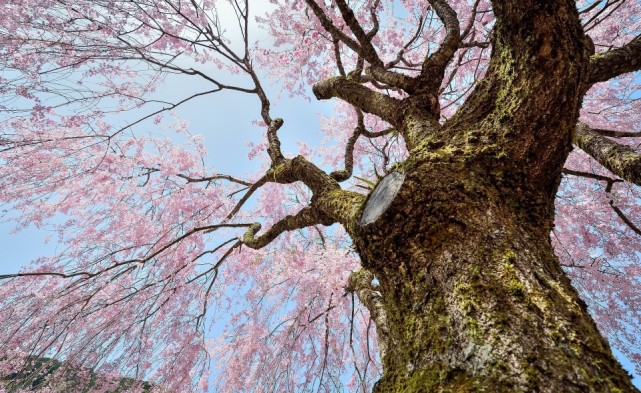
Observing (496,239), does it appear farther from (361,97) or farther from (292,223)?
(292,223)

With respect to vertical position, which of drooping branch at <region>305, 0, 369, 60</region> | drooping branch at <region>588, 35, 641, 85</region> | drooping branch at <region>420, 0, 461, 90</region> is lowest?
drooping branch at <region>588, 35, 641, 85</region>

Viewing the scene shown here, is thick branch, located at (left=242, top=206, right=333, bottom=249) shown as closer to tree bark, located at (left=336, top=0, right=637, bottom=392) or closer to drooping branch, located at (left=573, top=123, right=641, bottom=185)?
tree bark, located at (left=336, top=0, right=637, bottom=392)

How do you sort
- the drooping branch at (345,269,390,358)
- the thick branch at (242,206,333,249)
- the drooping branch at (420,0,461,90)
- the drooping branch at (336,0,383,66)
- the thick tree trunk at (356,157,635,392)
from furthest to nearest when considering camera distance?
the thick branch at (242,206,333,249) → the drooping branch at (336,0,383,66) → the drooping branch at (420,0,461,90) → the drooping branch at (345,269,390,358) → the thick tree trunk at (356,157,635,392)

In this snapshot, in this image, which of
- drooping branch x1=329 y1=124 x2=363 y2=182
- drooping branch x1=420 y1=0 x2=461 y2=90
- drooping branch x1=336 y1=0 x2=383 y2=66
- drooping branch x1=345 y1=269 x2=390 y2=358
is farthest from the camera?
drooping branch x1=329 y1=124 x2=363 y2=182

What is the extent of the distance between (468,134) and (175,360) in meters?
5.06

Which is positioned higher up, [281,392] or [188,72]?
[188,72]

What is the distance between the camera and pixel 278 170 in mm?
3568

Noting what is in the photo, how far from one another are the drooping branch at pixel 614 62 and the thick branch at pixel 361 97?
1.24m

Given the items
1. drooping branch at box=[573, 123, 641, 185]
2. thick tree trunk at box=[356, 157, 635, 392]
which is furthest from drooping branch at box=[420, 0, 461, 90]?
thick tree trunk at box=[356, 157, 635, 392]

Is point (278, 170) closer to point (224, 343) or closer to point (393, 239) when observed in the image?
point (393, 239)

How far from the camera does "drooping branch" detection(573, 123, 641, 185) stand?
213 cm

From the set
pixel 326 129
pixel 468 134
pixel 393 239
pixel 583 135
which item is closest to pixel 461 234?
pixel 393 239

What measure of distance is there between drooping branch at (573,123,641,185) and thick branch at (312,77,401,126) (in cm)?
127

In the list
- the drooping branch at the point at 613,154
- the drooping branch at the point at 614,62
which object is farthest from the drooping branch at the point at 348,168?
the drooping branch at the point at 614,62
